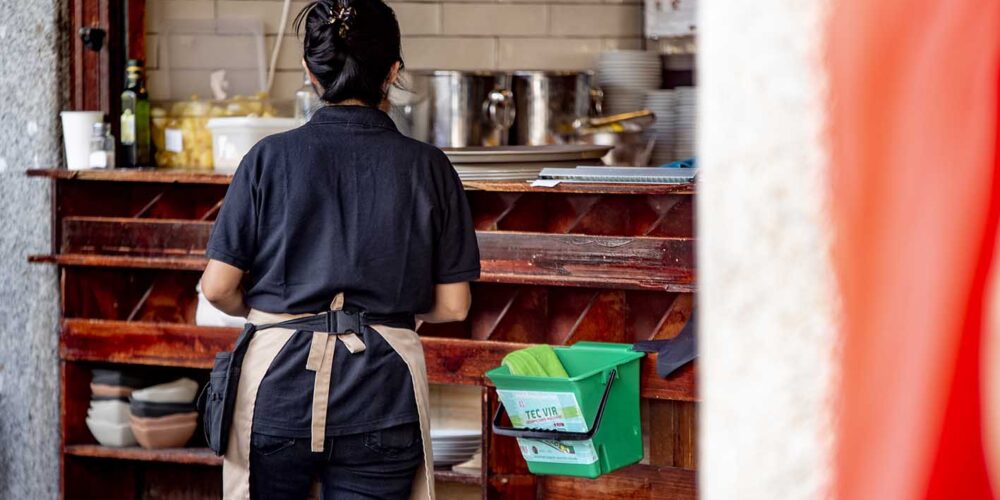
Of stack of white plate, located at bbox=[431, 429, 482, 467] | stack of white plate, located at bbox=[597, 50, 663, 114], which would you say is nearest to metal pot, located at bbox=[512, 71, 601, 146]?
stack of white plate, located at bbox=[597, 50, 663, 114]

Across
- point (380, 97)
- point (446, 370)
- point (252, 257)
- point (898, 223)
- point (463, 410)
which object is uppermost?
point (380, 97)

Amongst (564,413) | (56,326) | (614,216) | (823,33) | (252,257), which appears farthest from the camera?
(56,326)

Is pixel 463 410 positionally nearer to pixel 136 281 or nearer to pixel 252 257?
pixel 136 281

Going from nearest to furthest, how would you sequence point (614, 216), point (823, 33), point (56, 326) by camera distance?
point (823, 33)
point (614, 216)
point (56, 326)

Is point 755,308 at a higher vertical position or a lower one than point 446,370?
higher

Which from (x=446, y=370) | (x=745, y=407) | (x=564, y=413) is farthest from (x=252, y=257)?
(x=745, y=407)

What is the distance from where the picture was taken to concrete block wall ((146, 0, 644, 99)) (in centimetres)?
531

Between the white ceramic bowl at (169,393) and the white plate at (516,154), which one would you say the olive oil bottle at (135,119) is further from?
the white plate at (516,154)

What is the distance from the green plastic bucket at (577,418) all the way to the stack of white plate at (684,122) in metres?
2.31

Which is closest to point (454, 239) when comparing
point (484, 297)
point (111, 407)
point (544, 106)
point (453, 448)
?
point (484, 297)

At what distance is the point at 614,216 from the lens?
3.74m

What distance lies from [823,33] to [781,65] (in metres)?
0.02

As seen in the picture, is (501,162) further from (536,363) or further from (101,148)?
(101,148)

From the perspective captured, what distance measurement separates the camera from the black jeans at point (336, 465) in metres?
2.51
